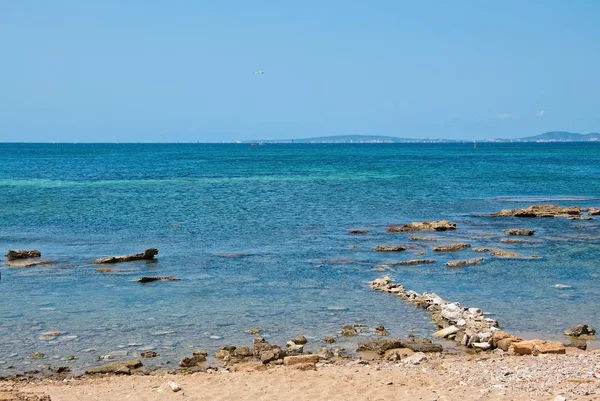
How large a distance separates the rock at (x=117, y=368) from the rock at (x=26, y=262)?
12.5 m

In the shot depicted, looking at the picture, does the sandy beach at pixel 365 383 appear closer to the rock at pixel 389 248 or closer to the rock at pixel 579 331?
the rock at pixel 579 331

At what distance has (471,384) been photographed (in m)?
12.6

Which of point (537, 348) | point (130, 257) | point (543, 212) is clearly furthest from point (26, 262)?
point (543, 212)

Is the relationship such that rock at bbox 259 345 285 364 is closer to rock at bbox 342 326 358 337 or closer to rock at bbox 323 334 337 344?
rock at bbox 323 334 337 344

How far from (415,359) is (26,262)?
Result: 17.1m

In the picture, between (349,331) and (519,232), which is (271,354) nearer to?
(349,331)

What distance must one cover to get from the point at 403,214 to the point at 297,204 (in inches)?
349

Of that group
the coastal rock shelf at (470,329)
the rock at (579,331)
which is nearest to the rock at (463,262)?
the coastal rock shelf at (470,329)

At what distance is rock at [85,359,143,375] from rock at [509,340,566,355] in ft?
25.9

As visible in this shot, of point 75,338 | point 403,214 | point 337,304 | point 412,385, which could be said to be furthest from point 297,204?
point 412,385

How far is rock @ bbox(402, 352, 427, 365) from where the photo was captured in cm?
1462

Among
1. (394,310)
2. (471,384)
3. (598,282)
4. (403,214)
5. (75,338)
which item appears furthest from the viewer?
(403,214)

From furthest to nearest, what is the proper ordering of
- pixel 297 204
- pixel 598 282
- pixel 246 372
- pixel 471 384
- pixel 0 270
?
pixel 297 204 → pixel 0 270 → pixel 598 282 → pixel 246 372 → pixel 471 384

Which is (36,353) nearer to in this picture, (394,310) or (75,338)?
(75,338)
